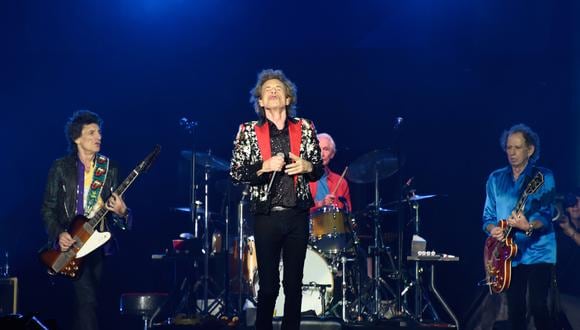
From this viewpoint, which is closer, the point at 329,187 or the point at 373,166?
the point at 373,166

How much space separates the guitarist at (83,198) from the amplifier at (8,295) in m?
1.52

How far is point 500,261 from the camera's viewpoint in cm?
711

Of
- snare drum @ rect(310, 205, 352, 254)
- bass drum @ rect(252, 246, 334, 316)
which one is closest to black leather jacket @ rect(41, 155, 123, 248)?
snare drum @ rect(310, 205, 352, 254)

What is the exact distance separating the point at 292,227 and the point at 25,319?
2.15m

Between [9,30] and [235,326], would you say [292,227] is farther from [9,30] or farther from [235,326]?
[9,30]

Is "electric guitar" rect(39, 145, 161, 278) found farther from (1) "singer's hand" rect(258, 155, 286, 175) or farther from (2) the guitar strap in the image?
(1) "singer's hand" rect(258, 155, 286, 175)

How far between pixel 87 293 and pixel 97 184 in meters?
0.94

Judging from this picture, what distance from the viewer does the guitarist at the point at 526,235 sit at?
6.87 metres

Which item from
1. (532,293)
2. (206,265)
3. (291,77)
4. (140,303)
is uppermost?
(291,77)

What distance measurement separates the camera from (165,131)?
9.96 m

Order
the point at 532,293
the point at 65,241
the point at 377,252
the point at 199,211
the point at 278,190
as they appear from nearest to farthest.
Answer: the point at 278,190, the point at 65,241, the point at 532,293, the point at 377,252, the point at 199,211

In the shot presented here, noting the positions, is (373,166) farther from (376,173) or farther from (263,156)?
(263,156)

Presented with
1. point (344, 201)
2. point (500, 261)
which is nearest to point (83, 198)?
point (344, 201)

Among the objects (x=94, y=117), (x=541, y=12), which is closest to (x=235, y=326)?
(x=94, y=117)
